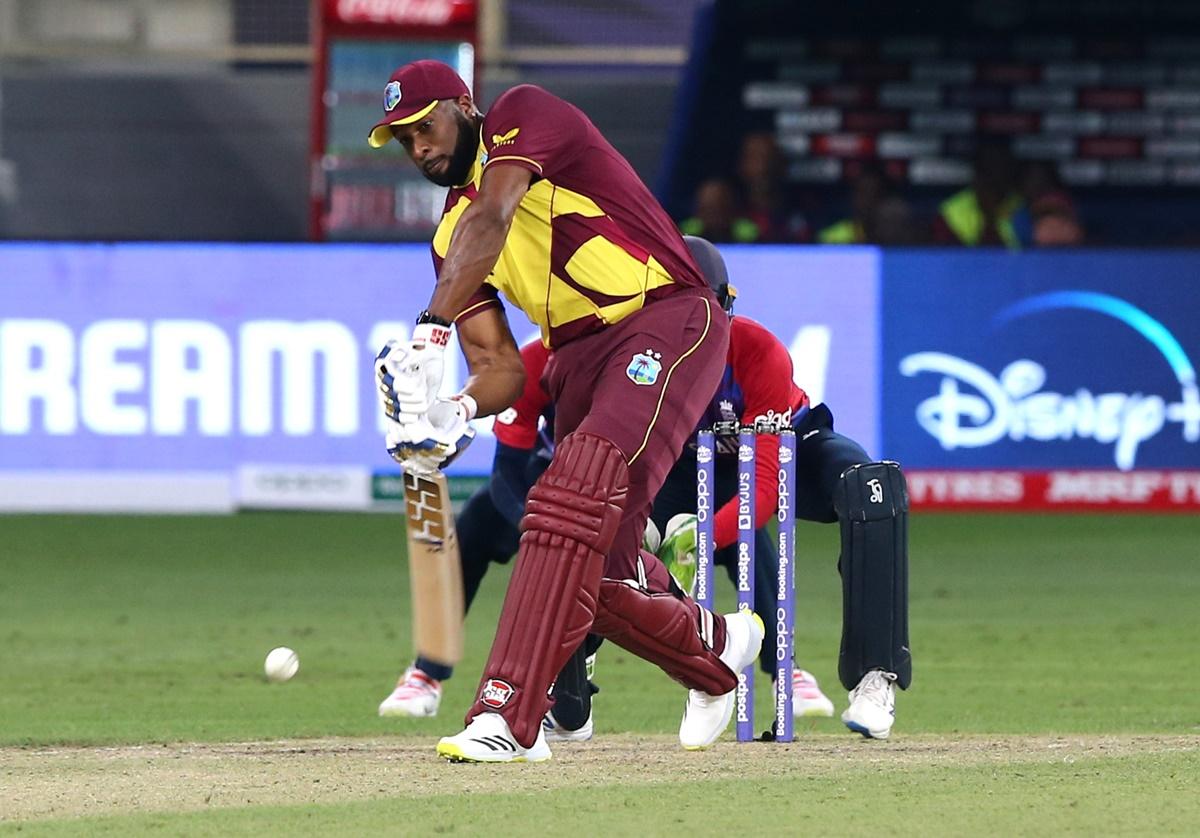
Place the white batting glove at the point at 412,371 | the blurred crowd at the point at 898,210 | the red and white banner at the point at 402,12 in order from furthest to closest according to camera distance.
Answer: the red and white banner at the point at 402,12
the blurred crowd at the point at 898,210
the white batting glove at the point at 412,371

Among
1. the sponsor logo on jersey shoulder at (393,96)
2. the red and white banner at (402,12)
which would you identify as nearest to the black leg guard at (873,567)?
the sponsor logo on jersey shoulder at (393,96)

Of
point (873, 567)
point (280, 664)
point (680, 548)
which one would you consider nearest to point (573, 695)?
point (680, 548)

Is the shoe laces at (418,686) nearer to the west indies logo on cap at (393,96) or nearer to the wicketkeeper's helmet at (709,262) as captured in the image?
the wicketkeeper's helmet at (709,262)

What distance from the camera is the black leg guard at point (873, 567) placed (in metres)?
6.48

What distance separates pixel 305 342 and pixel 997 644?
5021 millimetres

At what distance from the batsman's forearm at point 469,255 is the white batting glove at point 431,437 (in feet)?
0.73

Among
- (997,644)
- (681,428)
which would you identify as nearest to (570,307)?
(681,428)

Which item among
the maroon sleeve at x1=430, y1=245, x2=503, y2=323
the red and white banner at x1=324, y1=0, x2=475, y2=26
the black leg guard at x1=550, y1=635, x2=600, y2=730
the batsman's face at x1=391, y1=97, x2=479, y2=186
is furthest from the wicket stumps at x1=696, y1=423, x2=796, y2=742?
the red and white banner at x1=324, y1=0, x2=475, y2=26

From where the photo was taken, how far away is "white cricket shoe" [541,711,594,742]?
677 centimetres

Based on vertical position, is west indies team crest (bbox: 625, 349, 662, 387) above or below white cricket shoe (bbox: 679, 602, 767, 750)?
above

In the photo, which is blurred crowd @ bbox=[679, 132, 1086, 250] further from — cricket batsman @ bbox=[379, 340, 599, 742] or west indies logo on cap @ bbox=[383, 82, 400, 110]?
west indies logo on cap @ bbox=[383, 82, 400, 110]

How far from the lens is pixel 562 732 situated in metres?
6.80

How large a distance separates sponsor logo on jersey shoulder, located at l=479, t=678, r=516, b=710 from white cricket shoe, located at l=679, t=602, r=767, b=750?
0.72 m

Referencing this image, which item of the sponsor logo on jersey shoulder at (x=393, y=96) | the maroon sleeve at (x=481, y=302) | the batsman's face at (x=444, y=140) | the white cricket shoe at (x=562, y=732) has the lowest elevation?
the white cricket shoe at (x=562, y=732)
